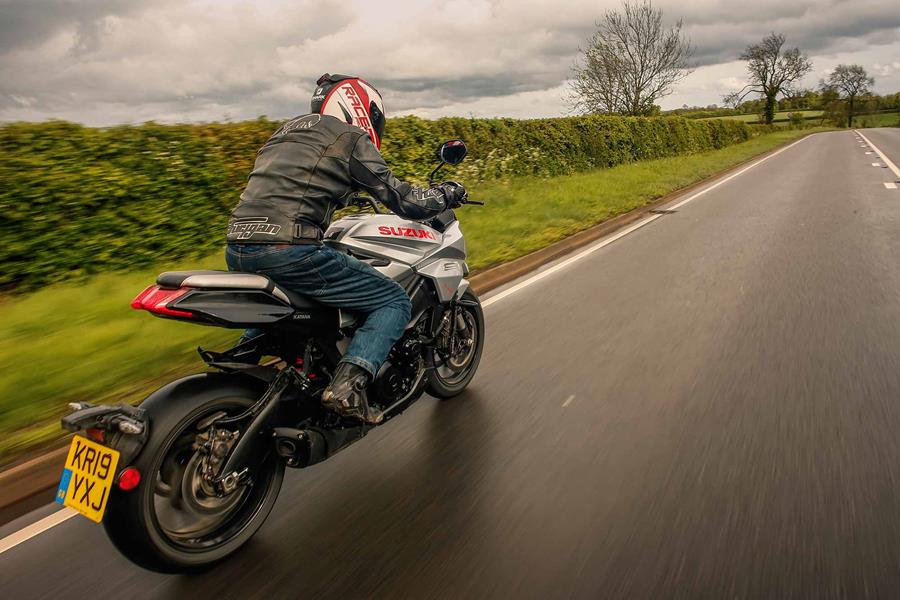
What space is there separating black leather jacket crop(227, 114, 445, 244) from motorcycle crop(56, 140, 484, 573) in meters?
0.28

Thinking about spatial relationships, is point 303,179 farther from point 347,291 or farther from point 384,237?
point 384,237

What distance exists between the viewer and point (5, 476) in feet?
10.1

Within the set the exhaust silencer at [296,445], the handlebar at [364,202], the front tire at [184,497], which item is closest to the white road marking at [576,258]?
the handlebar at [364,202]

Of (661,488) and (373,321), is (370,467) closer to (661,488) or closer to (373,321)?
(373,321)

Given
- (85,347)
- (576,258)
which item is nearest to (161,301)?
(85,347)

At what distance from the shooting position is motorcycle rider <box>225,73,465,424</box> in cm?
277

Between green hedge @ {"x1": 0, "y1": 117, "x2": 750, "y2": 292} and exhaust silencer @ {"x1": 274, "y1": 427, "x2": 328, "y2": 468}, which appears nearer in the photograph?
exhaust silencer @ {"x1": 274, "y1": 427, "x2": 328, "y2": 468}

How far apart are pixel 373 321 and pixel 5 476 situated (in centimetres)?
199

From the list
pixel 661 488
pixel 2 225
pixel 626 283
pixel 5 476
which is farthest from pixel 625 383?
pixel 2 225

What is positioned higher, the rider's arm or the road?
the rider's arm

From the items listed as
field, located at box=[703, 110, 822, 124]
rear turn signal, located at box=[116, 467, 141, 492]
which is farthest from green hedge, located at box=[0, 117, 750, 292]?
field, located at box=[703, 110, 822, 124]

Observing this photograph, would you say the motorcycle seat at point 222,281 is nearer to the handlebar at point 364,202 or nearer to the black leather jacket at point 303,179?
the black leather jacket at point 303,179

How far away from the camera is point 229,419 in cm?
256

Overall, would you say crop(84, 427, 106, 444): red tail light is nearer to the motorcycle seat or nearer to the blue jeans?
the motorcycle seat
